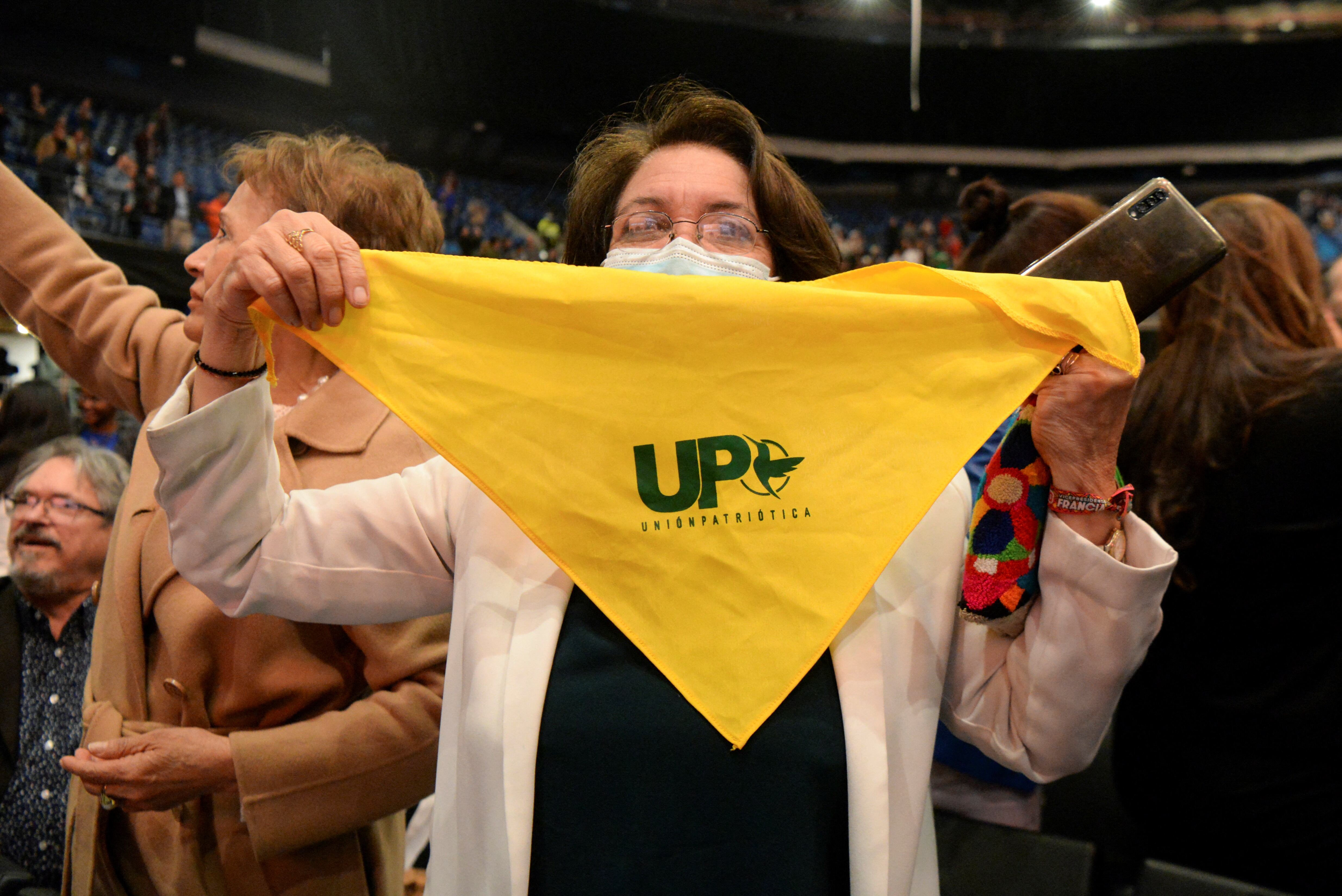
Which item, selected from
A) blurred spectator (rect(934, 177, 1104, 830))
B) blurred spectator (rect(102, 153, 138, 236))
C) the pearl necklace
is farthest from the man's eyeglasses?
blurred spectator (rect(102, 153, 138, 236))

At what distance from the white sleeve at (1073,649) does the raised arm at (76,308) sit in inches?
52.7

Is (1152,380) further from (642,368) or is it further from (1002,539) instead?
(642,368)

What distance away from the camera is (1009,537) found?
2.93 feet

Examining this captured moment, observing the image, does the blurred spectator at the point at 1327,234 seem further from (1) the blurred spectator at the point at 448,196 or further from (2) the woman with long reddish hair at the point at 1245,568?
(2) the woman with long reddish hair at the point at 1245,568

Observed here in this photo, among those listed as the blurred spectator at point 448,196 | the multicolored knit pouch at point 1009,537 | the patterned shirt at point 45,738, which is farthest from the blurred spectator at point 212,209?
the multicolored knit pouch at point 1009,537

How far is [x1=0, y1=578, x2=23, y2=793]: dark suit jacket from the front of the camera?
1.72m

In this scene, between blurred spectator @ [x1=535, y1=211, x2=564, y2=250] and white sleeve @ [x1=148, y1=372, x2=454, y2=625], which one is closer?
white sleeve @ [x1=148, y1=372, x2=454, y2=625]

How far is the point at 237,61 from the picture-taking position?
9484mm

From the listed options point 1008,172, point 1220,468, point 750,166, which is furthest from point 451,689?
point 1008,172

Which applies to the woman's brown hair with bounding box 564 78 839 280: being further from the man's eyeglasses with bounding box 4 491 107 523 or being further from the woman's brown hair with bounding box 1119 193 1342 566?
the man's eyeglasses with bounding box 4 491 107 523

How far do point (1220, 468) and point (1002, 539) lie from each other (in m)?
0.74

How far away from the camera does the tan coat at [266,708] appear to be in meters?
1.15

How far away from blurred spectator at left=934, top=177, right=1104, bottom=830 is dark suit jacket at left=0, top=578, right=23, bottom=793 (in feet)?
5.61

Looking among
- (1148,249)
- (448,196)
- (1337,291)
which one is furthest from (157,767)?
(448,196)
